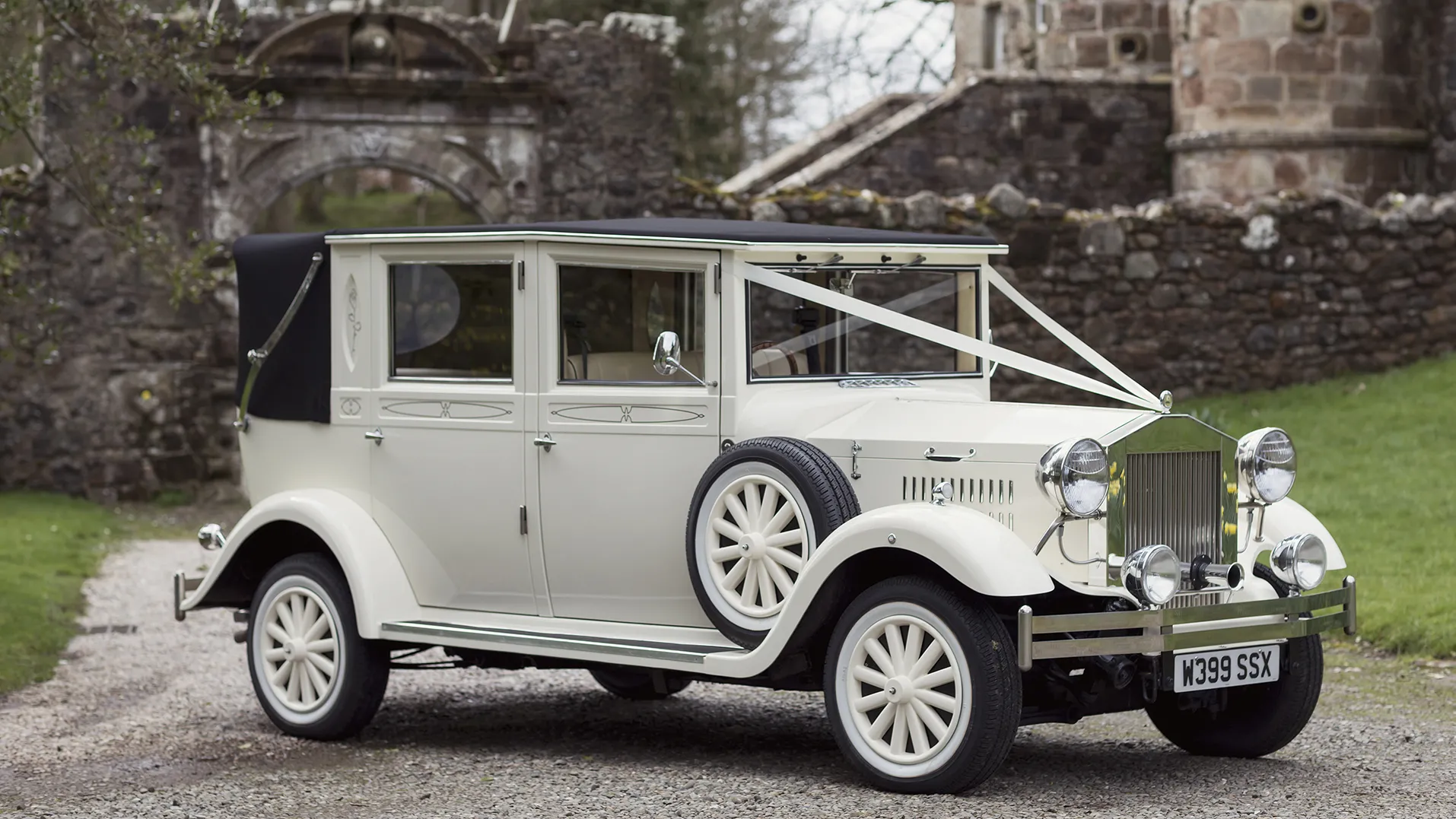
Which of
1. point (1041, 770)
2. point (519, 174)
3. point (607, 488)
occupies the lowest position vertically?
point (1041, 770)

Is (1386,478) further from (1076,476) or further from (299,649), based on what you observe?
(299,649)

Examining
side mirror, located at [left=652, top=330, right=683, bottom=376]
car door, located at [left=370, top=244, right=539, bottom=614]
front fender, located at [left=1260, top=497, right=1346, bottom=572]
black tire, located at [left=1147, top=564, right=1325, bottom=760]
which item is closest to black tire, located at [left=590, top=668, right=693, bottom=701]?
car door, located at [left=370, top=244, right=539, bottom=614]

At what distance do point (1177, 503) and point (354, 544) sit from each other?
10.4 ft

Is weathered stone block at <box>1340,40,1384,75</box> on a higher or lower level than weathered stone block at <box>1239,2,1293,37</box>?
lower

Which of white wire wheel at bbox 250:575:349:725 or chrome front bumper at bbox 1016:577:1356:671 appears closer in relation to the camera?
chrome front bumper at bbox 1016:577:1356:671

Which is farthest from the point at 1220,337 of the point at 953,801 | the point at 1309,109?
the point at 953,801

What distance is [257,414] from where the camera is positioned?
855cm

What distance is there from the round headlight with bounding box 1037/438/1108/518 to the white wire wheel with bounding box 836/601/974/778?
55 centimetres

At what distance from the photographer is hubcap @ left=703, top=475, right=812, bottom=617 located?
22.2ft

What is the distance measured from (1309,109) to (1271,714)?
14.6 meters

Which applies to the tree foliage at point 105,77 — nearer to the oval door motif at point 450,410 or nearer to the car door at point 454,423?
the car door at point 454,423

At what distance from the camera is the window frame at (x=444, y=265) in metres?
7.57

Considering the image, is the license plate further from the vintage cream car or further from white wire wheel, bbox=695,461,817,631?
white wire wheel, bbox=695,461,817,631

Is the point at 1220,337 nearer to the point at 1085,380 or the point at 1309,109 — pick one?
the point at 1309,109
